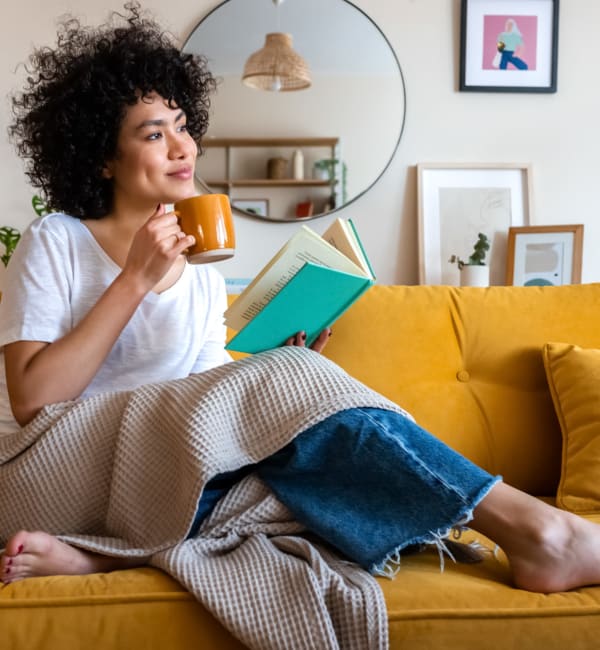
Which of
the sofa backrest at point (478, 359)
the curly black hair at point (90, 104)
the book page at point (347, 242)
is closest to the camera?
the book page at point (347, 242)

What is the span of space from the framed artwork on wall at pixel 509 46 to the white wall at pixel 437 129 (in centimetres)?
3

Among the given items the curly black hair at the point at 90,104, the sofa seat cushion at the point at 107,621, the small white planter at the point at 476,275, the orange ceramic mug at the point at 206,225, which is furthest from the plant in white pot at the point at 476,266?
the sofa seat cushion at the point at 107,621

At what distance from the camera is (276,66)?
2459mm

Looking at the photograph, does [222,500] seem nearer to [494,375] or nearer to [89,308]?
[89,308]

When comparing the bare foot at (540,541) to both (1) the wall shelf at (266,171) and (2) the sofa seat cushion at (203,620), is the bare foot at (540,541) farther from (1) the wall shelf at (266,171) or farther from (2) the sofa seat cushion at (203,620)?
(1) the wall shelf at (266,171)

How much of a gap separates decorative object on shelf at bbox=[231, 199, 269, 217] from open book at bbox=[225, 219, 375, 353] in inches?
44.4

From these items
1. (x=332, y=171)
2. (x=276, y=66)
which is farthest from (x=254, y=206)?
(x=276, y=66)

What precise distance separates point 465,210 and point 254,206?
652mm

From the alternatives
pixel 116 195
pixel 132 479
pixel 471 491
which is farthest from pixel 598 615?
pixel 116 195

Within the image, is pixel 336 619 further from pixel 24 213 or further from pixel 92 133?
pixel 24 213

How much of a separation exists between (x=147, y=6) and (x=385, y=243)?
3.35 feet

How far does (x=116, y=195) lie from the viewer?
153 centimetres

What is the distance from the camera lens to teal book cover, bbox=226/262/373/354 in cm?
124

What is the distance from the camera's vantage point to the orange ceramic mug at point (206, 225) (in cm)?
129
